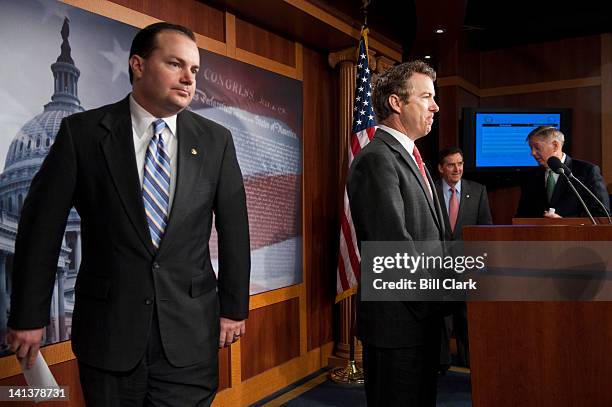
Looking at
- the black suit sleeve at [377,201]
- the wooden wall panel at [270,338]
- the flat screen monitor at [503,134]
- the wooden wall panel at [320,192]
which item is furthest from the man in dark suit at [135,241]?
the flat screen monitor at [503,134]

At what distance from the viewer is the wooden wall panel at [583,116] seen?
499 centimetres

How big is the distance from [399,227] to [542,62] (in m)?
4.47

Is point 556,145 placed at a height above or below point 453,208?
above

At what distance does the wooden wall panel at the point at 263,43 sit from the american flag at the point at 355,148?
0.53 m

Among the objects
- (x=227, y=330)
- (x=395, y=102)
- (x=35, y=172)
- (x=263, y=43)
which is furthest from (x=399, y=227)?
(x=263, y=43)

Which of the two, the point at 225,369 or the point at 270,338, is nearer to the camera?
the point at 225,369

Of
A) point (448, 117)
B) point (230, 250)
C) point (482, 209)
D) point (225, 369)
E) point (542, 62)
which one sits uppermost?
point (542, 62)

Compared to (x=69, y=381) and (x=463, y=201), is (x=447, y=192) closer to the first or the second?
(x=463, y=201)

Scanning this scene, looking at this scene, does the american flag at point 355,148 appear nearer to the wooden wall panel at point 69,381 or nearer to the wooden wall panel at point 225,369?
the wooden wall panel at point 225,369

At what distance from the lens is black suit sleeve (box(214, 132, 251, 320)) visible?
160 cm

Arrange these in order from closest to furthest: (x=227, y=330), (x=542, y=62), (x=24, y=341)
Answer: (x=24, y=341), (x=227, y=330), (x=542, y=62)

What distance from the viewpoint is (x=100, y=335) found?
4.57 feet

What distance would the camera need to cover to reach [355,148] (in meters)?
3.70

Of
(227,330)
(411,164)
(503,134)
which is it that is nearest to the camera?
(227,330)
